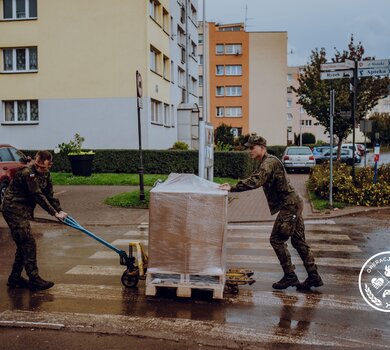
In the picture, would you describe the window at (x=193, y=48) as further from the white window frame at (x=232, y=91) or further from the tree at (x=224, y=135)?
the white window frame at (x=232, y=91)

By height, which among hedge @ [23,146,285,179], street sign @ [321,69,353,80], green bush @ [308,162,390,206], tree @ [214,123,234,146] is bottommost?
green bush @ [308,162,390,206]

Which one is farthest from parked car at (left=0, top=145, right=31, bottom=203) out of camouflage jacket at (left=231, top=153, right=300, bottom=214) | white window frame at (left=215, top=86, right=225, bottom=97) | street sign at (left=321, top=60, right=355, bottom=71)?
white window frame at (left=215, top=86, right=225, bottom=97)

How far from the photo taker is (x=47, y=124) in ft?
85.0

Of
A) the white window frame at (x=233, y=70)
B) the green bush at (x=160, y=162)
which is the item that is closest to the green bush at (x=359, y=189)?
the green bush at (x=160, y=162)

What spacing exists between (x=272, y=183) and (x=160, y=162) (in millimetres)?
16266

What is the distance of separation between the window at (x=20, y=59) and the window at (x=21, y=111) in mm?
1595

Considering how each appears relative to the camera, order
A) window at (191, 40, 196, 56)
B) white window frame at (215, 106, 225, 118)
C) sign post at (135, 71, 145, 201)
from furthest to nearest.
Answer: white window frame at (215, 106, 225, 118), window at (191, 40, 196, 56), sign post at (135, 71, 145, 201)

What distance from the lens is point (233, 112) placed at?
6062 cm

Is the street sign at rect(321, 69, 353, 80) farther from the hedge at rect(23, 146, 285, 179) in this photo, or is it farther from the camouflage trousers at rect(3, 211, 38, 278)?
the camouflage trousers at rect(3, 211, 38, 278)

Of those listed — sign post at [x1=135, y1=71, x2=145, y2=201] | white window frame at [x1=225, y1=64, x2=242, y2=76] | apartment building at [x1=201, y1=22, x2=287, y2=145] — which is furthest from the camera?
white window frame at [x1=225, y1=64, x2=242, y2=76]

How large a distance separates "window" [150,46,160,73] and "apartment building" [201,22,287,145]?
30.9m

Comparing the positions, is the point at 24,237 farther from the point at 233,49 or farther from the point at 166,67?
the point at 233,49

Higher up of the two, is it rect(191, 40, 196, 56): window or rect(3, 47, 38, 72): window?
rect(191, 40, 196, 56): window

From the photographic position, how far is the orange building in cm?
6009
